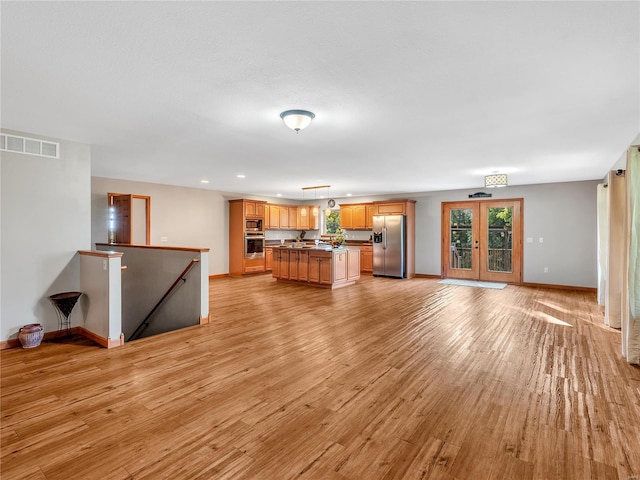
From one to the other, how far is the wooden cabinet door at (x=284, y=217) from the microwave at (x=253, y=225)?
1196 mm

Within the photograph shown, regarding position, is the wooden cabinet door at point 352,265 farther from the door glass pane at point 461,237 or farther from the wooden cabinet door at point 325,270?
the door glass pane at point 461,237

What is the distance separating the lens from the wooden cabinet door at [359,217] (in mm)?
10727

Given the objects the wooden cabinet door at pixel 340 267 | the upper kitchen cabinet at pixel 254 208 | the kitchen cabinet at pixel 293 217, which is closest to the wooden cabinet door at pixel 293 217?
the kitchen cabinet at pixel 293 217

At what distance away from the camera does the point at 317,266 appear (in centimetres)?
808

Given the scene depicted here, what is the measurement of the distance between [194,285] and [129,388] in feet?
7.31

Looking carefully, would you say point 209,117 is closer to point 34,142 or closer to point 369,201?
point 34,142

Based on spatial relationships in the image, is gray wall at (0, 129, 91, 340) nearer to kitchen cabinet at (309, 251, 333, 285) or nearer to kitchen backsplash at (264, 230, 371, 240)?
kitchen cabinet at (309, 251, 333, 285)

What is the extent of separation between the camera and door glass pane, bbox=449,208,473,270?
360 inches

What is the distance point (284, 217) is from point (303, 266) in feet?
11.6

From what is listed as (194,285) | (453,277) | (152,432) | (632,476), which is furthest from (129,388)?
(453,277)

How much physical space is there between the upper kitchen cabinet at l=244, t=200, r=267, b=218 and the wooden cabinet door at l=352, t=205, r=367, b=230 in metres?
2.97

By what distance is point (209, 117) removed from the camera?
339 centimetres

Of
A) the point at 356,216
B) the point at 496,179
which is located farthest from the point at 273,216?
the point at 496,179

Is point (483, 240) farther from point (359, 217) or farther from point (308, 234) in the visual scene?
point (308, 234)
